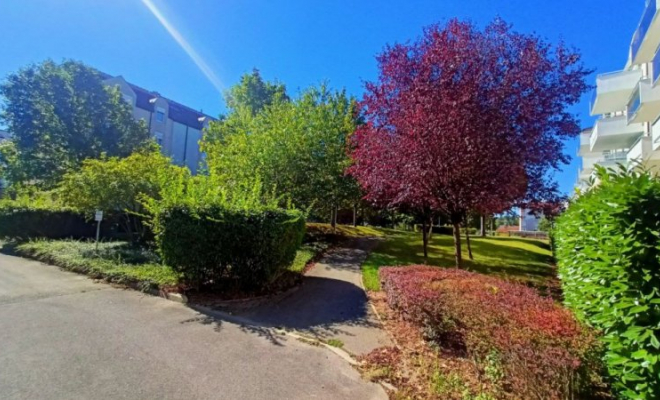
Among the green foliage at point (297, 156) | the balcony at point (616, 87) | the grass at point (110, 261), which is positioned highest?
the balcony at point (616, 87)

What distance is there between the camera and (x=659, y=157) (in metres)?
13.8

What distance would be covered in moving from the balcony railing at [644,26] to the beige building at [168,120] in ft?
100

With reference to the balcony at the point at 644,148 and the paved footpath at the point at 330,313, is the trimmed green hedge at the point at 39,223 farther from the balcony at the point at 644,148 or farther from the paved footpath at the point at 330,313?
the balcony at the point at 644,148

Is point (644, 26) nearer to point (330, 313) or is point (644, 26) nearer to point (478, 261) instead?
point (478, 261)

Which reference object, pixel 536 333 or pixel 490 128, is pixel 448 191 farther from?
pixel 536 333

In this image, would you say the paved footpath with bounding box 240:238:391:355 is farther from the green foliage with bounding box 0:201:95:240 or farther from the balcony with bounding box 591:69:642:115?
the balcony with bounding box 591:69:642:115

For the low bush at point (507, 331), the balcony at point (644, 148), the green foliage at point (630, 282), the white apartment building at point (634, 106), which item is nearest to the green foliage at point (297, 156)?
the low bush at point (507, 331)

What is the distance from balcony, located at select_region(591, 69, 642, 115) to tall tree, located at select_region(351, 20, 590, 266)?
13.9 m

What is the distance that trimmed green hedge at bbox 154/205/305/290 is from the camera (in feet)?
24.1

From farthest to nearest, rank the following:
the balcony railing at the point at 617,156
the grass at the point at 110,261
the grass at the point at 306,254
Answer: the balcony railing at the point at 617,156 < the grass at the point at 306,254 < the grass at the point at 110,261

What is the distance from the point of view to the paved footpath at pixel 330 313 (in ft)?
18.7

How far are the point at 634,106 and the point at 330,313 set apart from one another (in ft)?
67.1

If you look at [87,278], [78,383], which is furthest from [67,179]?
[78,383]

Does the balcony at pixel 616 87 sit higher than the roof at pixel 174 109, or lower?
lower
